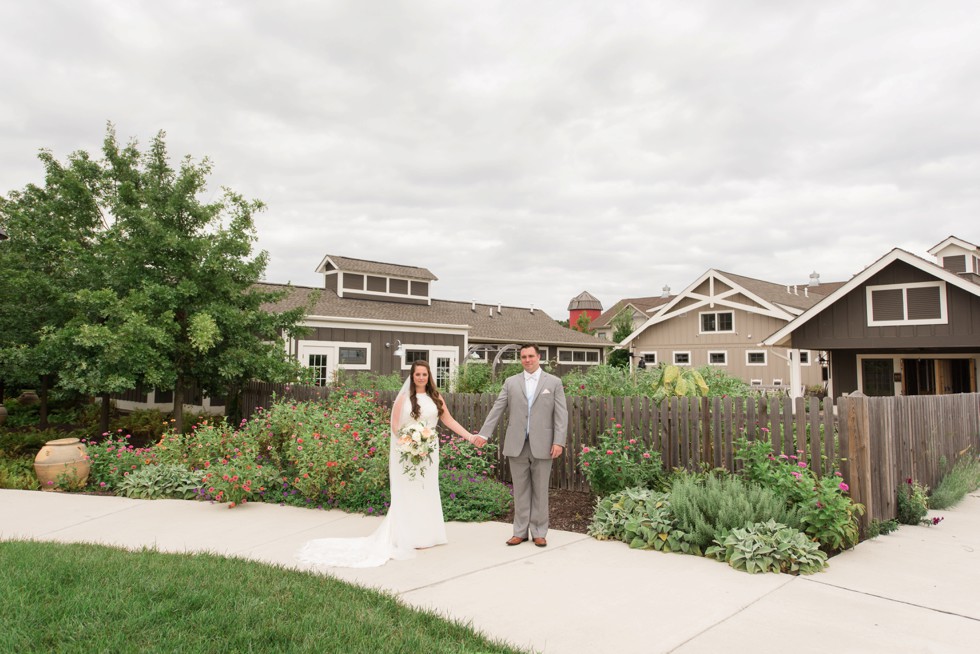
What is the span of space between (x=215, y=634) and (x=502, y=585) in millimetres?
2012

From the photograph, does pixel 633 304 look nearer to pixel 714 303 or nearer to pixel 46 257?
pixel 714 303

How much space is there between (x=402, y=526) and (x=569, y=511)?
2218 millimetres

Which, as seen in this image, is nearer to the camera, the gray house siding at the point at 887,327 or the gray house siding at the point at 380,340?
the gray house siding at the point at 887,327

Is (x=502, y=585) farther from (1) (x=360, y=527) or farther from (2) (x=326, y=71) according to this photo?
(2) (x=326, y=71)

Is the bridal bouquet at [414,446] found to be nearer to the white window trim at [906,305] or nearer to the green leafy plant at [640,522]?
the green leafy plant at [640,522]

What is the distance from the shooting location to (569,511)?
678 cm

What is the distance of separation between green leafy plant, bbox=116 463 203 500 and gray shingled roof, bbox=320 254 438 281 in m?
15.6

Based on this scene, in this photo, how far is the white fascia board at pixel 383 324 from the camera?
19689mm

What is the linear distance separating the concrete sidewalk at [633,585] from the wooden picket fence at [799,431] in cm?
73

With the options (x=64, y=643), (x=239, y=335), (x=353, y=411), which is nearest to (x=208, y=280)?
(x=239, y=335)

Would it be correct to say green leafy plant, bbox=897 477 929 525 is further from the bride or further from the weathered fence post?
the bride

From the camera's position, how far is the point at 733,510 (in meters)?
5.27

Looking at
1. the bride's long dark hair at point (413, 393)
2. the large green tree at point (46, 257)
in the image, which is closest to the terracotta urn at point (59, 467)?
the large green tree at point (46, 257)

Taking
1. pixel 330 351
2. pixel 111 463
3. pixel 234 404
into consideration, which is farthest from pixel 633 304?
pixel 111 463
